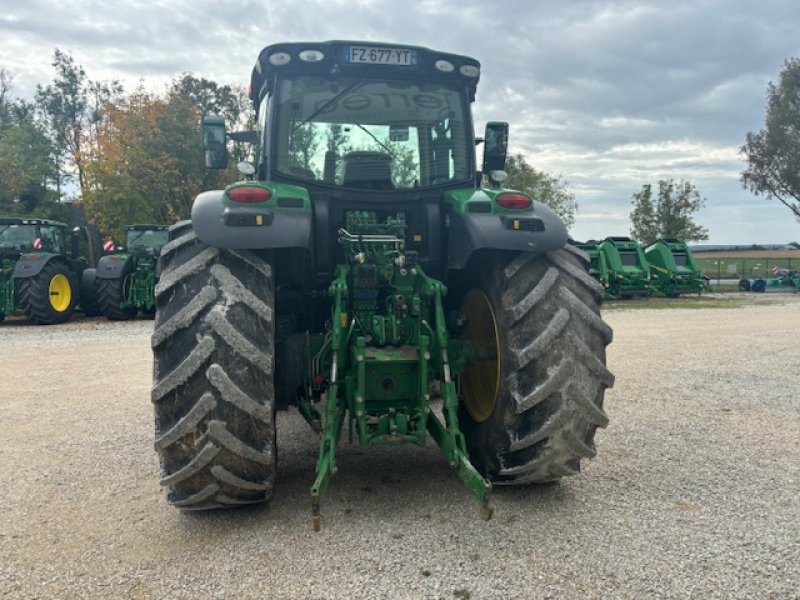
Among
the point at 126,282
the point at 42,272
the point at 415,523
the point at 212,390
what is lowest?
the point at 415,523

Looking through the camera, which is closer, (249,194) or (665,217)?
(249,194)

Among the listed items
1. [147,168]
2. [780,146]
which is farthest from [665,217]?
[147,168]

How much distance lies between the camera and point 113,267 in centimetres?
1385

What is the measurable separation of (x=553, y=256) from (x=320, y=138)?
1.67m

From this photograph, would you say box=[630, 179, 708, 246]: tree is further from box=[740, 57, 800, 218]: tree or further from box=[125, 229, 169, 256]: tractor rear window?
box=[125, 229, 169, 256]: tractor rear window

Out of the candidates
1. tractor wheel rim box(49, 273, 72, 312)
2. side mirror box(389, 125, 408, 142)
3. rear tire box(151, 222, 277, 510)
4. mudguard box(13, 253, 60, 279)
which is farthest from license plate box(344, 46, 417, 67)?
tractor wheel rim box(49, 273, 72, 312)

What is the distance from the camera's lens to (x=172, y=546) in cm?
288

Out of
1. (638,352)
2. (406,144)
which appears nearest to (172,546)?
(406,144)

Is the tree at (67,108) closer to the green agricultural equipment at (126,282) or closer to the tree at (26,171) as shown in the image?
the tree at (26,171)

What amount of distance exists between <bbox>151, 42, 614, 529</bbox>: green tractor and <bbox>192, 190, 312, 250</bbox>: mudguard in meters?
0.01

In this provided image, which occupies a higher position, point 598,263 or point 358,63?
point 358,63

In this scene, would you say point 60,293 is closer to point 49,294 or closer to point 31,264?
point 49,294

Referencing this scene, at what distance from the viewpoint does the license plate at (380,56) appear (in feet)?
12.2

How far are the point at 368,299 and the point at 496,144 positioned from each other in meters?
1.96
